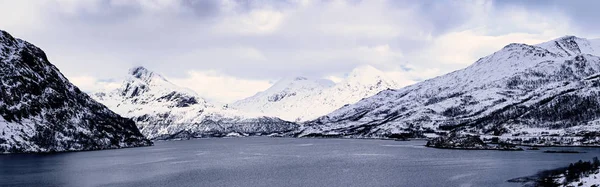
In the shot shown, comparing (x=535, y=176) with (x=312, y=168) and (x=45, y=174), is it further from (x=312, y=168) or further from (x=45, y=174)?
(x=45, y=174)

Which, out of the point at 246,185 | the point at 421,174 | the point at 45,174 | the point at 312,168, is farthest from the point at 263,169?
the point at 45,174

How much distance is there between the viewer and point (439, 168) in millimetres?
161750

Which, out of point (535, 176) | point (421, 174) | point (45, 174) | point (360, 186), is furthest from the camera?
point (45, 174)

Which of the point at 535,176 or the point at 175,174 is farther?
the point at 175,174

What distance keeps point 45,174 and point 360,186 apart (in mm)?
99534

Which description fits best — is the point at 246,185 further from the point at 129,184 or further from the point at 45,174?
the point at 45,174

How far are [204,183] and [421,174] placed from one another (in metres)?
61.3

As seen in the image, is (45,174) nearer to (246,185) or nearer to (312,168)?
(246,185)

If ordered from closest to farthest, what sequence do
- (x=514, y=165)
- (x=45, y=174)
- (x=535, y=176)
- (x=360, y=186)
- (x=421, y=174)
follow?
(x=360, y=186) → (x=535, y=176) → (x=421, y=174) → (x=45, y=174) → (x=514, y=165)

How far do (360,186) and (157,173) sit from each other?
73419 millimetres

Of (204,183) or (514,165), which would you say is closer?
(204,183)

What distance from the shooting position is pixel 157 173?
6422 inches

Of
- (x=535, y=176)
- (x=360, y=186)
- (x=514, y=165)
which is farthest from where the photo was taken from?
(x=514, y=165)

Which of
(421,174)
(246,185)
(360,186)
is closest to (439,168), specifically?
(421,174)
